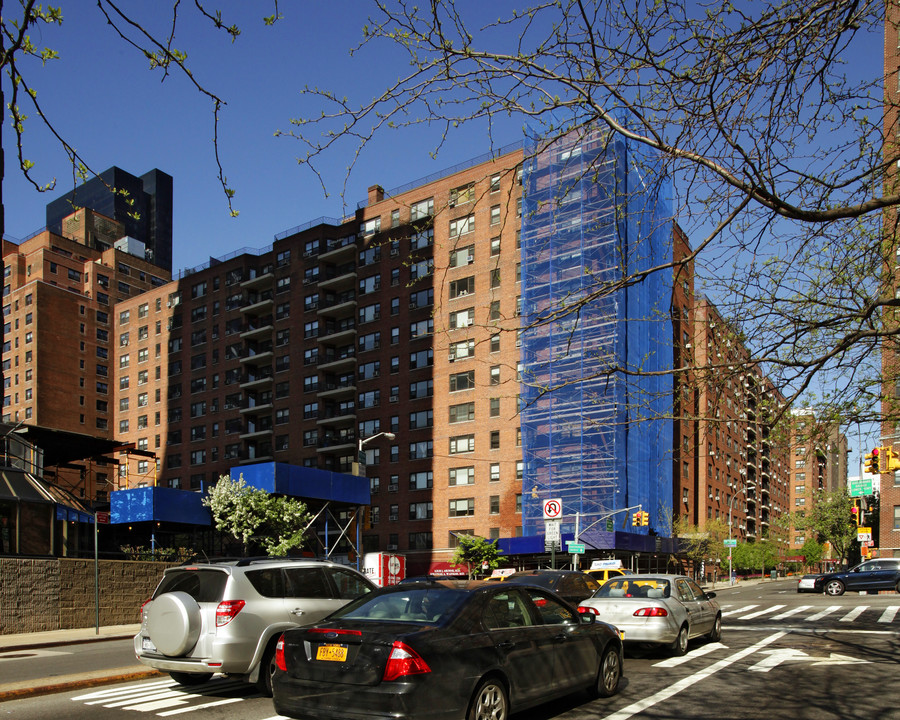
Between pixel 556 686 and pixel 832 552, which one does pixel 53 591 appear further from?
pixel 832 552

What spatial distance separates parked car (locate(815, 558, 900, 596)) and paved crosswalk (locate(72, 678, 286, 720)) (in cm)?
3069

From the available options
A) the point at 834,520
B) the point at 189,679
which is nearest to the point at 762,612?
the point at 189,679

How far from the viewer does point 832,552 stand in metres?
171

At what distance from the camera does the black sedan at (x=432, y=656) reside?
6.75 metres

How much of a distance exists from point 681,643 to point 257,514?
95.8 ft

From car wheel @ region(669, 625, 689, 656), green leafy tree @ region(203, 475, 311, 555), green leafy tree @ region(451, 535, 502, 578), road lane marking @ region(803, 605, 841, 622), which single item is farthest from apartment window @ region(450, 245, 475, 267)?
car wheel @ region(669, 625, 689, 656)

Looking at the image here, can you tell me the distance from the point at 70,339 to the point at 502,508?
63830 mm

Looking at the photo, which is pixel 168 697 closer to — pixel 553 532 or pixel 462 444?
pixel 553 532

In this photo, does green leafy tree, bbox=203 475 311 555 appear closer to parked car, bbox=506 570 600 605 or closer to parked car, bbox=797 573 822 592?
parked car, bbox=506 570 600 605

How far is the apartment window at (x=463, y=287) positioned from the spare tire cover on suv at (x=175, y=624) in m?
58.2

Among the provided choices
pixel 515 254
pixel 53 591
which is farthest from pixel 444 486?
pixel 53 591

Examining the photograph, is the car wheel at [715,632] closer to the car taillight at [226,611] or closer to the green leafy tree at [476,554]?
the car taillight at [226,611]

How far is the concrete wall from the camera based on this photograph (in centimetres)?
2186

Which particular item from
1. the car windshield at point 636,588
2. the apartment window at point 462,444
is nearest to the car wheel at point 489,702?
the car windshield at point 636,588
